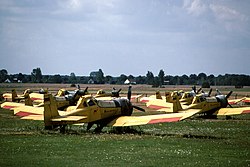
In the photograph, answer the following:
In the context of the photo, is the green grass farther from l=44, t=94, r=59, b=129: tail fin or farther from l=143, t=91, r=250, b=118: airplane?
l=143, t=91, r=250, b=118: airplane

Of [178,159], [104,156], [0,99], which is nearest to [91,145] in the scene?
[104,156]

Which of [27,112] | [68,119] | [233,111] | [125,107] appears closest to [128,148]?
[68,119]

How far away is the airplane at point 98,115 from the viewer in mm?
22156

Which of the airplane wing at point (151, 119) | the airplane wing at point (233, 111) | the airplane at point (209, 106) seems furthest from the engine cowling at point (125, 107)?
the airplane wing at point (233, 111)

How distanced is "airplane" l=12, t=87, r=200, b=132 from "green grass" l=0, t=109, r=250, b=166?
613 mm

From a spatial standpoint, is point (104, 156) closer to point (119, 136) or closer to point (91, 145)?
point (91, 145)

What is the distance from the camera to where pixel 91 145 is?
1906 centimetres

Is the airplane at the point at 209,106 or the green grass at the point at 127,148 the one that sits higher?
the airplane at the point at 209,106

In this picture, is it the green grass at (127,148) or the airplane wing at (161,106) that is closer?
the green grass at (127,148)

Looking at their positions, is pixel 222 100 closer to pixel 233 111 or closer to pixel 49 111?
pixel 233 111

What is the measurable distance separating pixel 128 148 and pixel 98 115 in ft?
18.7

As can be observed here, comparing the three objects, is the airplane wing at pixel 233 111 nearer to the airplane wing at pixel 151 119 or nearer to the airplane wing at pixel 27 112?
the airplane wing at pixel 151 119

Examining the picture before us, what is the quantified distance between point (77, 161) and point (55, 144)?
13.1 ft

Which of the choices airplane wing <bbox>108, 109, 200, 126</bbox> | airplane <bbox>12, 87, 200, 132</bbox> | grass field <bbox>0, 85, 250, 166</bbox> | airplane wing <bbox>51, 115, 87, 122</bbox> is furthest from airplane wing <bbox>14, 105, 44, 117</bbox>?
airplane wing <bbox>108, 109, 200, 126</bbox>
